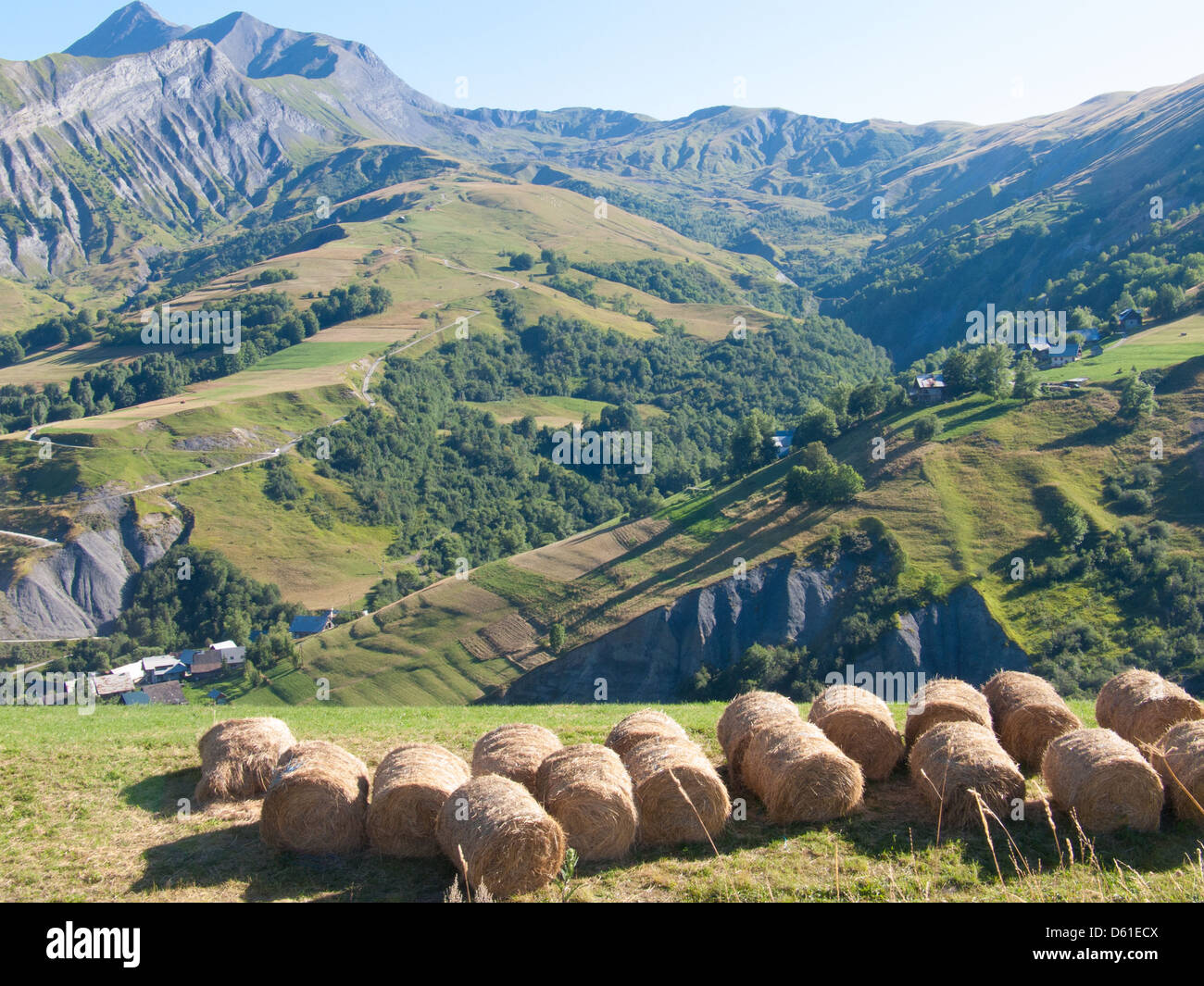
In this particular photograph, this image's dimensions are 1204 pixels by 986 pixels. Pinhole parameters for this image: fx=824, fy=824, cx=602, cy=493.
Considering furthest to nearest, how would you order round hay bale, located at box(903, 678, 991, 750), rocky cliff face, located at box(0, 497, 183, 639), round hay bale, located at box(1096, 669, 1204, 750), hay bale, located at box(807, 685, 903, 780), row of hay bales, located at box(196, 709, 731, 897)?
1. rocky cliff face, located at box(0, 497, 183, 639)
2. round hay bale, located at box(903, 678, 991, 750)
3. round hay bale, located at box(1096, 669, 1204, 750)
4. hay bale, located at box(807, 685, 903, 780)
5. row of hay bales, located at box(196, 709, 731, 897)

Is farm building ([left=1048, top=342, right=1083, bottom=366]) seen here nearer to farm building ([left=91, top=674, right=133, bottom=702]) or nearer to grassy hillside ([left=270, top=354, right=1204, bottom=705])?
grassy hillside ([left=270, top=354, right=1204, bottom=705])

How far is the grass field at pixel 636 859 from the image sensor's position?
11898 mm

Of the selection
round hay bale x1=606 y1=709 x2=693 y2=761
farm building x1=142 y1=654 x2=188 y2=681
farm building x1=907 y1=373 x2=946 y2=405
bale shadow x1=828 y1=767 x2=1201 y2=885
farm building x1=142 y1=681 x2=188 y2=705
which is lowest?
farm building x1=142 y1=654 x2=188 y2=681

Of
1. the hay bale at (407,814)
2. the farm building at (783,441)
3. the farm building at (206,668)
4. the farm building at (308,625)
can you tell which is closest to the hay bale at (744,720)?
the hay bale at (407,814)

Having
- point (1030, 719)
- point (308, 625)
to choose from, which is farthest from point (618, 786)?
point (308, 625)

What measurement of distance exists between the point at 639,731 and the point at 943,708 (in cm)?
656

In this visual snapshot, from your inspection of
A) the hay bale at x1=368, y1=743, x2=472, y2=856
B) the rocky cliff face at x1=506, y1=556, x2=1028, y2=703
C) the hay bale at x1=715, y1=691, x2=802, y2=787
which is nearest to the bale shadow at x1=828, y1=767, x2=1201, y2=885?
the hay bale at x1=715, y1=691, x2=802, y2=787

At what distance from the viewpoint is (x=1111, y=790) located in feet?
45.3

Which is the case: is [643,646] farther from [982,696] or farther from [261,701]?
[982,696]

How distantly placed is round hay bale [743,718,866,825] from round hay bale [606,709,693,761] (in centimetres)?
178

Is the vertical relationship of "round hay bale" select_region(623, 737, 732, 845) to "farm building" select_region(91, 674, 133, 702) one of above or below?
above

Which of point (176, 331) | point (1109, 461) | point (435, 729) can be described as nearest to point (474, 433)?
point (176, 331)

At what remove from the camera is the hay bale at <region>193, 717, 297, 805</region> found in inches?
626

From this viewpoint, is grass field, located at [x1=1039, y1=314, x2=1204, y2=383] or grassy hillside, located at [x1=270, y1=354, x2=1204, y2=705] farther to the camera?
grass field, located at [x1=1039, y1=314, x2=1204, y2=383]
